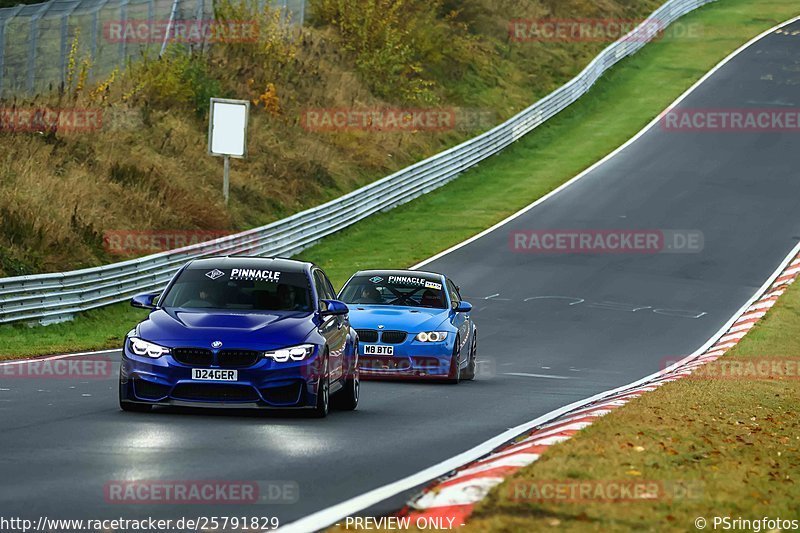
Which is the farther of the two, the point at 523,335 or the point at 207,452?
the point at 523,335

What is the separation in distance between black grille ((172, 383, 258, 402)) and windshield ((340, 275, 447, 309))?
7.41 m

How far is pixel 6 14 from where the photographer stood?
36.3 metres

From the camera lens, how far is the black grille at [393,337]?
1916 centimetres

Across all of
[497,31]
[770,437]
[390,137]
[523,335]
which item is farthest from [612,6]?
[770,437]

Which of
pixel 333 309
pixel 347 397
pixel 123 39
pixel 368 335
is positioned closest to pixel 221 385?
pixel 333 309

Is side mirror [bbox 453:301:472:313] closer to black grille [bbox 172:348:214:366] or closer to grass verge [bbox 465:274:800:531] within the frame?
grass verge [bbox 465:274:800:531]

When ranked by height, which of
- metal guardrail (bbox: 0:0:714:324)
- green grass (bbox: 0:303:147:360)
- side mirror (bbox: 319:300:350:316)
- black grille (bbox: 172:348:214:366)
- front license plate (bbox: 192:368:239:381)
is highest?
side mirror (bbox: 319:300:350:316)

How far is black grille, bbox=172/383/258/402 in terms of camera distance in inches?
505

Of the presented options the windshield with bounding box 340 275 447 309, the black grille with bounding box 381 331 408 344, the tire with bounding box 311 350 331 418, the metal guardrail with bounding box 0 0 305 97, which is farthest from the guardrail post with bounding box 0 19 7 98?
the tire with bounding box 311 350 331 418

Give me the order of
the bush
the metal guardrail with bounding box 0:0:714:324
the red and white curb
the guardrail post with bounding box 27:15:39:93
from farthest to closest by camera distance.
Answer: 1. the bush
2. the guardrail post with bounding box 27:15:39:93
3. the metal guardrail with bounding box 0:0:714:324
4. the red and white curb

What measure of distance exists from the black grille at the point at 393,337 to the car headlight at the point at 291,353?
237 inches

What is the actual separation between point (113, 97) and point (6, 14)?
565 cm

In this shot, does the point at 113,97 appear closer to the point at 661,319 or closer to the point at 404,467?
the point at 661,319

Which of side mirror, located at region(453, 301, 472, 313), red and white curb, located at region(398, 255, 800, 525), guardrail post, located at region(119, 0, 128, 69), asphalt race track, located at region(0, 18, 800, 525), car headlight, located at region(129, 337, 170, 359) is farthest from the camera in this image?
guardrail post, located at region(119, 0, 128, 69)
